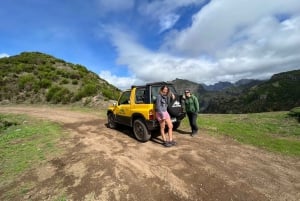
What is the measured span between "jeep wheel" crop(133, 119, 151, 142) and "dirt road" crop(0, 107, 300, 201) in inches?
11.5

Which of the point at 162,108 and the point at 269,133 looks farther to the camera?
the point at 269,133

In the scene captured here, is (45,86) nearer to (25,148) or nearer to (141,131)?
(25,148)

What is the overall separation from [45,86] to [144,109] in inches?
871

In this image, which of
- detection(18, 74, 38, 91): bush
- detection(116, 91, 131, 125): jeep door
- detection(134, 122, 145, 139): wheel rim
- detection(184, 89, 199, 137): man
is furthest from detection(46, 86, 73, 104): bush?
detection(184, 89, 199, 137): man

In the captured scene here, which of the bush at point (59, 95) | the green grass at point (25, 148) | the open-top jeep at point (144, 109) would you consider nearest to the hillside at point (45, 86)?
the bush at point (59, 95)

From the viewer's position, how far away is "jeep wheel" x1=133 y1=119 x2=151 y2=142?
7859mm

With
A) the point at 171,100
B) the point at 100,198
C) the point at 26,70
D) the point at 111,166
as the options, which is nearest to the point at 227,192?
the point at 100,198

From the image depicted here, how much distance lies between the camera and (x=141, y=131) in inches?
319

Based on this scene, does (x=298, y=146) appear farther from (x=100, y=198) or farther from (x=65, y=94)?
(x=65, y=94)

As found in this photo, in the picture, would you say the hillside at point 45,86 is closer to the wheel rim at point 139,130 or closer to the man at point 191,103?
the wheel rim at point 139,130

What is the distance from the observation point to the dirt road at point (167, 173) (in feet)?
14.6

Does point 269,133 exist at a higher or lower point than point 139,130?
lower

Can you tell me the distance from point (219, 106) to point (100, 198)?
580 ft

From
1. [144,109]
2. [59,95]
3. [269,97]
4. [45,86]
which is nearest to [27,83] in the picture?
[45,86]
